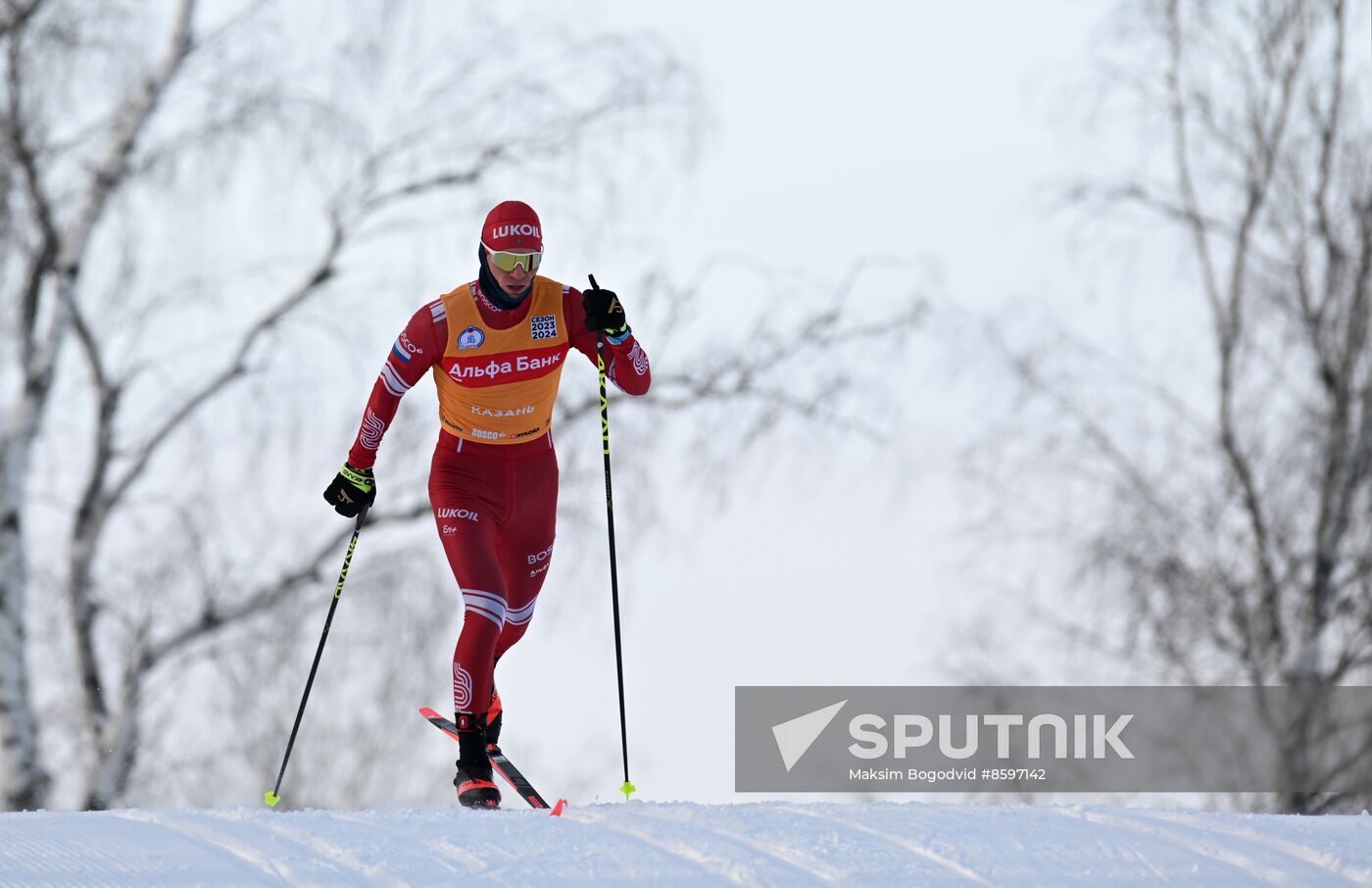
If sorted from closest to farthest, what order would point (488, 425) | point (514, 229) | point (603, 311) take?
point (514, 229)
point (603, 311)
point (488, 425)

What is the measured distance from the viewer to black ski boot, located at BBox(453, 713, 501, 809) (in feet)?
16.5

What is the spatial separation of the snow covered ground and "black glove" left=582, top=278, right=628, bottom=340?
1.68m

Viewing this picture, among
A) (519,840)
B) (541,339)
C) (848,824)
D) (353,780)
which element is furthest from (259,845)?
(353,780)

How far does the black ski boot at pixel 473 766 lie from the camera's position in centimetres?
503

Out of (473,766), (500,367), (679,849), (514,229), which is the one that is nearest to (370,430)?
(500,367)

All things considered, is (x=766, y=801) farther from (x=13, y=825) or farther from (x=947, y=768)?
(x=947, y=768)

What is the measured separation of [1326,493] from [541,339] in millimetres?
7952

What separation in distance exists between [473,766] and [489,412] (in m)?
1.25

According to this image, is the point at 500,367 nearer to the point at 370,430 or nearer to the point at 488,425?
the point at 488,425

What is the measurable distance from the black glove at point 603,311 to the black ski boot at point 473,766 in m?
1.44

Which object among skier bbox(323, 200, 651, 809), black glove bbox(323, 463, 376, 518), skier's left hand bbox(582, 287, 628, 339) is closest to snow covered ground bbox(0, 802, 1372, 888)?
skier bbox(323, 200, 651, 809)

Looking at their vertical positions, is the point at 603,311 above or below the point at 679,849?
above

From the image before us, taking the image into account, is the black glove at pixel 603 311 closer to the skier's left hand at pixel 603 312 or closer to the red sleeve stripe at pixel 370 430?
the skier's left hand at pixel 603 312

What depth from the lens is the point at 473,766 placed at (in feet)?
16.8
